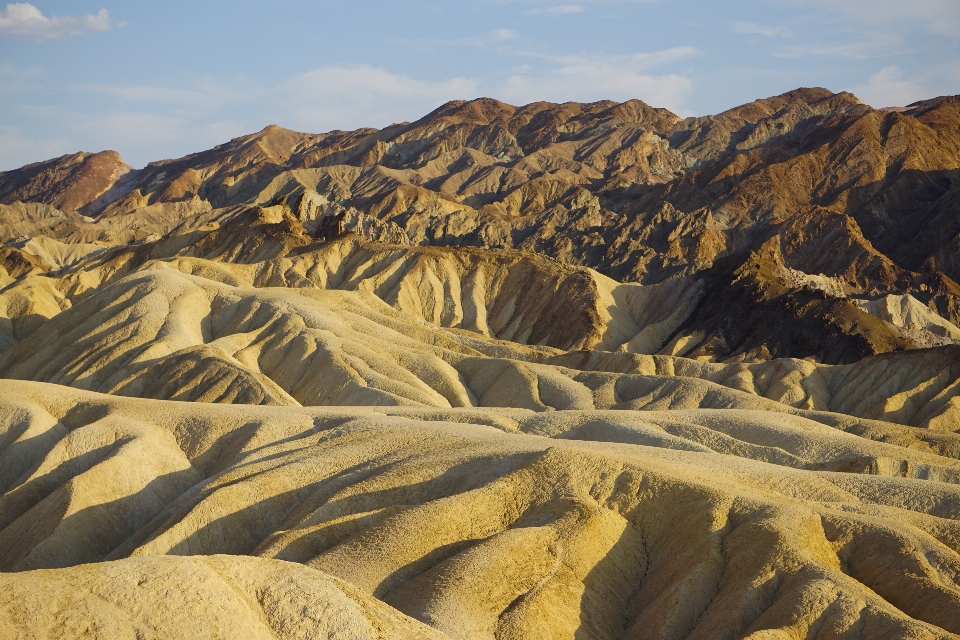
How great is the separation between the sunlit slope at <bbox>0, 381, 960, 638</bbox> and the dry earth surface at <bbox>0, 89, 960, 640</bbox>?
0.12 metres

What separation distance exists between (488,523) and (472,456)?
653 centimetres

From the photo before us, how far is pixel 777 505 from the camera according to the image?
3753cm

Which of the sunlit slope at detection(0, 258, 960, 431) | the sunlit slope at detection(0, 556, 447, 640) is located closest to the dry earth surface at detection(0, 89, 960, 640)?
the sunlit slope at detection(0, 556, 447, 640)

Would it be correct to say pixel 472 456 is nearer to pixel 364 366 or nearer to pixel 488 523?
pixel 488 523

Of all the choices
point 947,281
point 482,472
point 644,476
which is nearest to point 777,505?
→ point 644,476

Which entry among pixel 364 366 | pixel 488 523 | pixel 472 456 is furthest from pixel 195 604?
pixel 364 366

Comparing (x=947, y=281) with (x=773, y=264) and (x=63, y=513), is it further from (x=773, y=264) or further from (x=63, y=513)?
(x=63, y=513)

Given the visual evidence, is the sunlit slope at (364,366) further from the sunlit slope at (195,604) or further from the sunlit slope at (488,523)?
the sunlit slope at (195,604)

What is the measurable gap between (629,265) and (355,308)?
6738 cm

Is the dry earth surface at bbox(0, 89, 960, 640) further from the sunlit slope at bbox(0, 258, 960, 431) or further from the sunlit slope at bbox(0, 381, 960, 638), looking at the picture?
the sunlit slope at bbox(0, 258, 960, 431)

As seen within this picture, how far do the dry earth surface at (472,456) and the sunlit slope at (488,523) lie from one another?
0.12 meters

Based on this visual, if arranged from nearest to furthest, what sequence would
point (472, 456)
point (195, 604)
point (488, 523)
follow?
point (195, 604), point (488, 523), point (472, 456)

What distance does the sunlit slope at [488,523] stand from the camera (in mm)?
30531

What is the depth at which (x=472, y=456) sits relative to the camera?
44406mm
